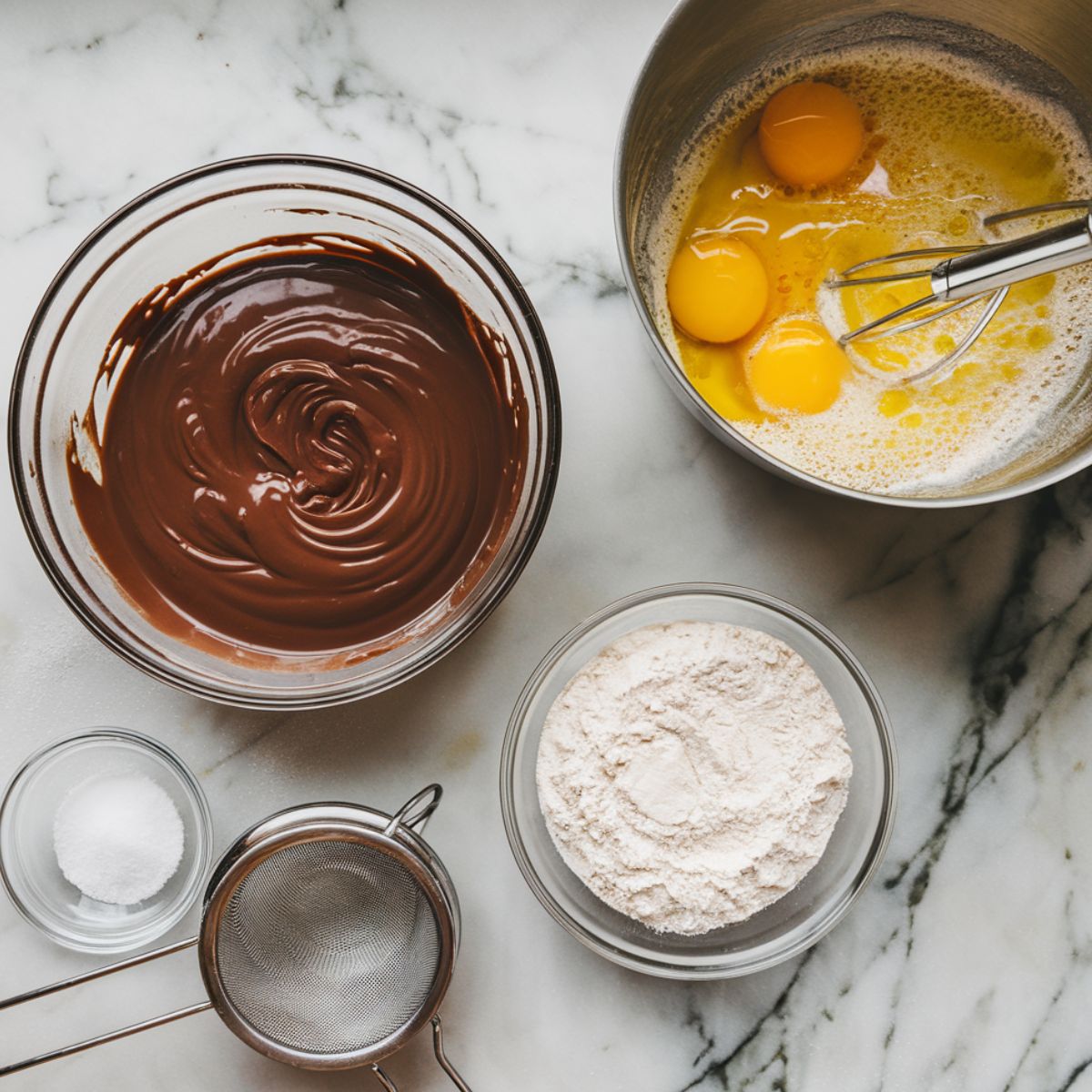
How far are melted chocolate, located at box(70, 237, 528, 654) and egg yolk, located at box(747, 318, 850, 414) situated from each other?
0.29 metres

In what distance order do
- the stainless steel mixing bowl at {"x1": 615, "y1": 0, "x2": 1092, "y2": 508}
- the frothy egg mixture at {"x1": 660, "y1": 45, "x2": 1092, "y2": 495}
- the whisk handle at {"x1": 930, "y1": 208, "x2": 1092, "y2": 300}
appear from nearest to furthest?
1. the whisk handle at {"x1": 930, "y1": 208, "x2": 1092, "y2": 300}
2. the stainless steel mixing bowl at {"x1": 615, "y1": 0, "x2": 1092, "y2": 508}
3. the frothy egg mixture at {"x1": 660, "y1": 45, "x2": 1092, "y2": 495}

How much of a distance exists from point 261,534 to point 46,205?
504 millimetres

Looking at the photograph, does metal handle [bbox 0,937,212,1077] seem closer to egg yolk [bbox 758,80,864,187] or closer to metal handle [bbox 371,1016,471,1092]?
metal handle [bbox 371,1016,471,1092]

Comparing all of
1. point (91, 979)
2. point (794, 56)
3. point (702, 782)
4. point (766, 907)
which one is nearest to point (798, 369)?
point (794, 56)

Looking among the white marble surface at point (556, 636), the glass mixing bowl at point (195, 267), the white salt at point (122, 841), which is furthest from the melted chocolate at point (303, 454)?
the white salt at point (122, 841)

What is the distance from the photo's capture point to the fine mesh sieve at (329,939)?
46.8 inches

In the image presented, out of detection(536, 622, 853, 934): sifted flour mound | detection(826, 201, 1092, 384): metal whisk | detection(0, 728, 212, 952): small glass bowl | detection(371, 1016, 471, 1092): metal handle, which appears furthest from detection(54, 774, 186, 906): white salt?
detection(826, 201, 1092, 384): metal whisk

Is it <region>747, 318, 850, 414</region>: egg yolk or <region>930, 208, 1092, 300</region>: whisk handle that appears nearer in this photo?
<region>930, 208, 1092, 300</region>: whisk handle

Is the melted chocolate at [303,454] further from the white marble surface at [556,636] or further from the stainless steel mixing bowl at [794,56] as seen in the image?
the stainless steel mixing bowl at [794,56]

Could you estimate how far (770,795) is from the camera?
1190 millimetres

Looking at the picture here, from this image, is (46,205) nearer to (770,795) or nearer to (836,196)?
(836,196)

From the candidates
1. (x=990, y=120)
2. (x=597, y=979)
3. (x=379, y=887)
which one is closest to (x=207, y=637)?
(x=379, y=887)

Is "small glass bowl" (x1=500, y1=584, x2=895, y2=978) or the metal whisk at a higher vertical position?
the metal whisk

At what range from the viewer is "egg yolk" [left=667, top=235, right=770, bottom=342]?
1184 millimetres
